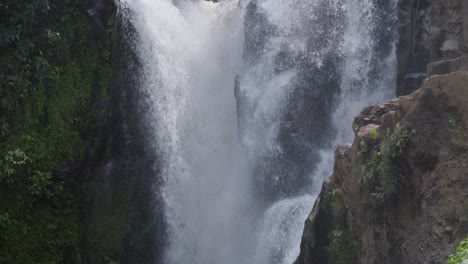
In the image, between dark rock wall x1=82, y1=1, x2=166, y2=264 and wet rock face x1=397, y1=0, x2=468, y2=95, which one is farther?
dark rock wall x1=82, y1=1, x2=166, y2=264

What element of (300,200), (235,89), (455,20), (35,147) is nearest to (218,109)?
(235,89)

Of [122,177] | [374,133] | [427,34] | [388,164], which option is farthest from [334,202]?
[122,177]

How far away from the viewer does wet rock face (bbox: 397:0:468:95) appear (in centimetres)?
1255

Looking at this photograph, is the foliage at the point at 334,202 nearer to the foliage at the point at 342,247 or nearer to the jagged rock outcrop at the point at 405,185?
the jagged rock outcrop at the point at 405,185

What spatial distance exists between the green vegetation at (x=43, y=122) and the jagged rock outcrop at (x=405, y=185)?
6129 millimetres

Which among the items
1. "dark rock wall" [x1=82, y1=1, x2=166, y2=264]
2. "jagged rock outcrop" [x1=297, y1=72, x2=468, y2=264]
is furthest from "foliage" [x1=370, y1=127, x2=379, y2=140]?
"dark rock wall" [x1=82, y1=1, x2=166, y2=264]

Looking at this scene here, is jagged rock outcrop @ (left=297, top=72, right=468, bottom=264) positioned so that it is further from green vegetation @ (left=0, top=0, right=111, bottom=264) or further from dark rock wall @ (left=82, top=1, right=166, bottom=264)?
green vegetation @ (left=0, top=0, right=111, bottom=264)

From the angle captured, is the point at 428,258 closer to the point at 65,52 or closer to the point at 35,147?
the point at 35,147

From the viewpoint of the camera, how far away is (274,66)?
16.8m

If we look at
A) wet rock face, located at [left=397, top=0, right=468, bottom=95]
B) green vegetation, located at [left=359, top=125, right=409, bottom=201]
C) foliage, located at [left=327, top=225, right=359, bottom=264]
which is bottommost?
foliage, located at [left=327, top=225, right=359, bottom=264]

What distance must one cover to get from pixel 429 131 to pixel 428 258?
181 cm

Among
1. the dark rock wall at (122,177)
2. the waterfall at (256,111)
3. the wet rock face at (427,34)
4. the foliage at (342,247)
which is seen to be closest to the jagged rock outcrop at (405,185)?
the foliage at (342,247)

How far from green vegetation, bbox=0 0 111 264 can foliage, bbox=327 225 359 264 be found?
6.29 metres

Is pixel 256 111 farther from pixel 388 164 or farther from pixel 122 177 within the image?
pixel 388 164
